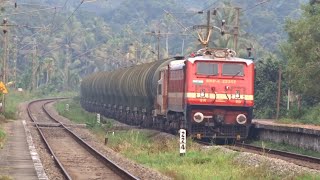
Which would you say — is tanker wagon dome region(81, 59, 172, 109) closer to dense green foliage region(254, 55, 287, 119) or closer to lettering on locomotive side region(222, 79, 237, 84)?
lettering on locomotive side region(222, 79, 237, 84)

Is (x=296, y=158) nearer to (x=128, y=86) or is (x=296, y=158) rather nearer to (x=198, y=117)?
(x=198, y=117)

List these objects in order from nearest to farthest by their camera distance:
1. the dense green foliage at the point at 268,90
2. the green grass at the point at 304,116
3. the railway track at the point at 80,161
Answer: the railway track at the point at 80,161 < the green grass at the point at 304,116 < the dense green foliage at the point at 268,90

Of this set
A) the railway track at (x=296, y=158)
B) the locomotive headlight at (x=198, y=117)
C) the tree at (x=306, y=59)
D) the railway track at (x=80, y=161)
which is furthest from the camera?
the tree at (x=306, y=59)

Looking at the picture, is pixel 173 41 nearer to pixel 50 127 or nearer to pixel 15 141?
pixel 50 127

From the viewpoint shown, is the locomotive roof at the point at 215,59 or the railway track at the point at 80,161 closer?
the railway track at the point at 80,161

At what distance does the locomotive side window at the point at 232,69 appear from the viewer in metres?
27.5

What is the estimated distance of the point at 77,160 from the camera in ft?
75.0

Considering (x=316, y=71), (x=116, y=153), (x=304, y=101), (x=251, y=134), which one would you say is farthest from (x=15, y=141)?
(x=304, y=101)

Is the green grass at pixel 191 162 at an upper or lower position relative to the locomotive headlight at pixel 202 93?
lower

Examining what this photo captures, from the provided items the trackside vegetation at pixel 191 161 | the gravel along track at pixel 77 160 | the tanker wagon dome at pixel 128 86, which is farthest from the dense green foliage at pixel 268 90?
the trackside vegetation at pixel 191 161

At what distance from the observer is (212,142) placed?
28.4m

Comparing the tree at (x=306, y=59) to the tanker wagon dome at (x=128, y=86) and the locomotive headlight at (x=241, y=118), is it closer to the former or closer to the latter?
the tanker wagon dome at (x=128, y=86)

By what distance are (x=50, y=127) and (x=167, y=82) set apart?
43.5ft

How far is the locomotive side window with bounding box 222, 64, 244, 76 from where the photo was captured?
2755cm
